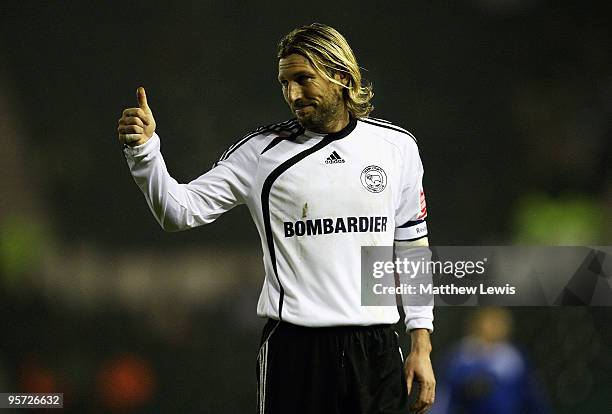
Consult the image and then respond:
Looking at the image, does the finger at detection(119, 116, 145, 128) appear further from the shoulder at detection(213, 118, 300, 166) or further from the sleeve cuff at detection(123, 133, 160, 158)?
the shoulder at detection(213, 118, 300, 166)

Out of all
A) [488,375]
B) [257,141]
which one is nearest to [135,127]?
[257,141]

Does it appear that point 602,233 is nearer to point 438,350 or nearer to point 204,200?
point 438,350

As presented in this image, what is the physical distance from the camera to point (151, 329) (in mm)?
3955

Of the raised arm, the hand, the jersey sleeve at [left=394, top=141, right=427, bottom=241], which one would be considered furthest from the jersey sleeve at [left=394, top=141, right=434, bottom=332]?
the raised arm

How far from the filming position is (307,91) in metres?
2.44

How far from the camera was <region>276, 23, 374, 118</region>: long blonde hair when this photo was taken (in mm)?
2443

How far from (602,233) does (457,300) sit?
764 mm

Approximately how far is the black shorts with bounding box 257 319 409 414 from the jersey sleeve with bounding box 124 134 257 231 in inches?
13.9

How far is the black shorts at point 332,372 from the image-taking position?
2.34 metres

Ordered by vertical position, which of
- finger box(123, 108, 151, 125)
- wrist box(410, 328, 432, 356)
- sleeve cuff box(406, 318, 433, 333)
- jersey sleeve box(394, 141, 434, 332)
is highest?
finger box(123, 108, 151, 125)

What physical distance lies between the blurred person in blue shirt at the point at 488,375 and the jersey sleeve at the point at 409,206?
1.58m

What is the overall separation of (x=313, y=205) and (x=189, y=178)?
1.67 m

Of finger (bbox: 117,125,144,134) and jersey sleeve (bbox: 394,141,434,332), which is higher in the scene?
finger (bbox: 117,125,144,134)

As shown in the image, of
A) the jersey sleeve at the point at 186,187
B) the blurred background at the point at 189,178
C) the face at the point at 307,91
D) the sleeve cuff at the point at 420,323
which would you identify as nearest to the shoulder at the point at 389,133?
the face at the point at 307,91
